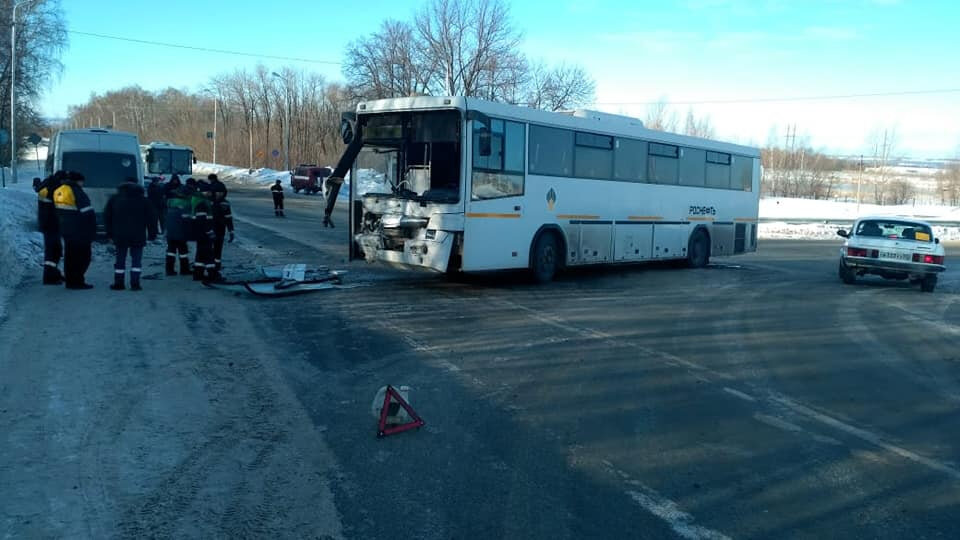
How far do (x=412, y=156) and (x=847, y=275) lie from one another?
10537 mm

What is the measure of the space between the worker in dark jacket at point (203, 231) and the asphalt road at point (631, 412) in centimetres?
218

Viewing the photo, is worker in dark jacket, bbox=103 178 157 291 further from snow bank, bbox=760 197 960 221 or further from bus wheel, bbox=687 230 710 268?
snow bank, bbox=760 197 960 221

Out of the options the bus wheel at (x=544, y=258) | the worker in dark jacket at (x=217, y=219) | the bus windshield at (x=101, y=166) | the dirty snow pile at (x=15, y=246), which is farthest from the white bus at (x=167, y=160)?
the bus wheel at (x=544, y=258)

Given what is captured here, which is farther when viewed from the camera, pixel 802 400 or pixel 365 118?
pixel 365 118

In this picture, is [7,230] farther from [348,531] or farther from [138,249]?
[348,531]

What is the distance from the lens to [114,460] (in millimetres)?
5199

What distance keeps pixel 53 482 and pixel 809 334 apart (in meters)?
9.60

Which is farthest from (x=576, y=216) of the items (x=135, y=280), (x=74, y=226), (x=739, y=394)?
(x=74, y=226)

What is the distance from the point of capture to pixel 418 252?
13125 millimetres

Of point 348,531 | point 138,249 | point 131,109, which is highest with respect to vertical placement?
point 131,109

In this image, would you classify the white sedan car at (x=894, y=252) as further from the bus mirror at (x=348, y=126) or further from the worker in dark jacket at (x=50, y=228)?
the worker in dark jacket at (x=50, y=228)

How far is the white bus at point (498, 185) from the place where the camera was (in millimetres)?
13141

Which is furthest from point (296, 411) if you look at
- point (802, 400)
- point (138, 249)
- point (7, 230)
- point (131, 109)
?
point (131, 109)

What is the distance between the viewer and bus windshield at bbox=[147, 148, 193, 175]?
108 ft
